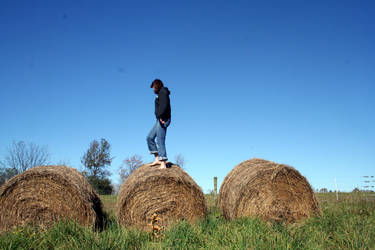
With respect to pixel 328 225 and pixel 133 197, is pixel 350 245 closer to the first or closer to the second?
pixel 328 225

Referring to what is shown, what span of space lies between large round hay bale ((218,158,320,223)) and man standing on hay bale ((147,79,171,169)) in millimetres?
2116

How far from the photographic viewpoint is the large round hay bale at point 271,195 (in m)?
7.57

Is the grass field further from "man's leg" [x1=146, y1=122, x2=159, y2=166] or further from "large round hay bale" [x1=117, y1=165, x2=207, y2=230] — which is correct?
"man's leg" [x1=146, y1=122, x2=159, y2=166]

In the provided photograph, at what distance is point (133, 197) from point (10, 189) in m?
2.65

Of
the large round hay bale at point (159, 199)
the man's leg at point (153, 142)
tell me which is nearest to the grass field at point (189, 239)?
the large round hay bale at point (159, 199)

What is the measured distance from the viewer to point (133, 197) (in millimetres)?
6934

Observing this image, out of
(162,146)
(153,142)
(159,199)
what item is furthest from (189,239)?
(153,142)

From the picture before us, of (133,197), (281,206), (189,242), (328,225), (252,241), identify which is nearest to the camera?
(252,241)

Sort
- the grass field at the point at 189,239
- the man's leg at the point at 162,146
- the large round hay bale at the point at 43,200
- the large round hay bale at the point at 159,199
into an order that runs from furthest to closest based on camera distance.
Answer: the man's leg at the point at 162,146, the large round hay bale at the point at 159,199, the large round hay bale at the point at 43,200, the grass field at the point at 189,239

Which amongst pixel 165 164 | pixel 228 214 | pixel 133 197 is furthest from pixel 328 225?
pixel 133 197

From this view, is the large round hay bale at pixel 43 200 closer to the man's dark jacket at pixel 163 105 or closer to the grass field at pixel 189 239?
the grass field at pixel 189 239

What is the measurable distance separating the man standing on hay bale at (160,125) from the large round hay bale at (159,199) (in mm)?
350

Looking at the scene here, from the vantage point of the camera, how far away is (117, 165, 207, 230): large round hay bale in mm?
6891

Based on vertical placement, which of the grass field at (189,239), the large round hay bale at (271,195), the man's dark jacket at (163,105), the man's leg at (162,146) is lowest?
the grass field at (189,239)
